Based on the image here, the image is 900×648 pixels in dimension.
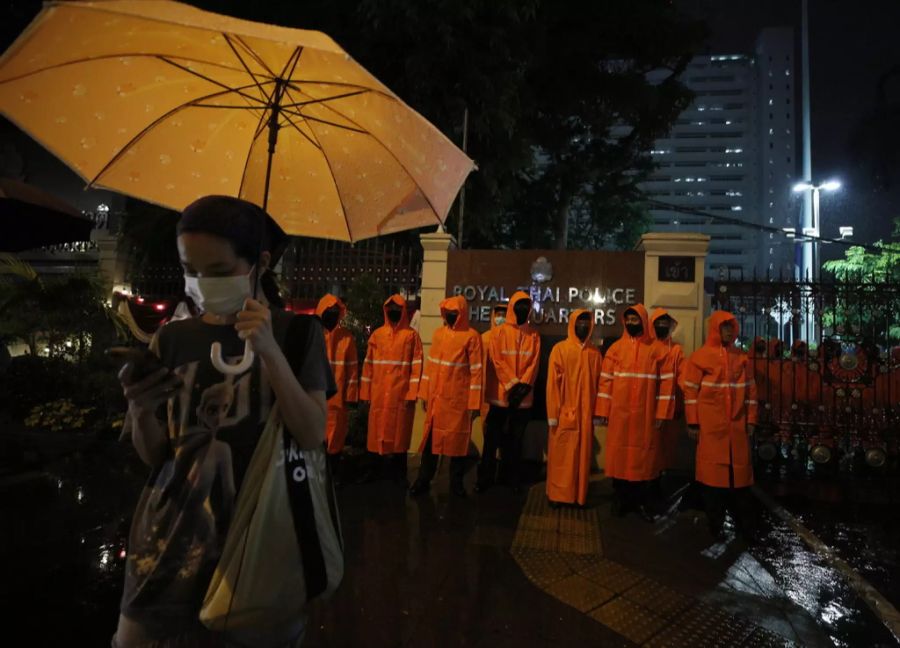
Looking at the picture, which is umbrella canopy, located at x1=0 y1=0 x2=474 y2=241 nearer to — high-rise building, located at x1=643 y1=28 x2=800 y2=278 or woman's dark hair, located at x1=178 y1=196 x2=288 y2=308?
woman's dark hair, located at x1=178 y1=196 x2=288 y2=308

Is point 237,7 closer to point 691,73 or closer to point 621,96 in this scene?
point 621,96

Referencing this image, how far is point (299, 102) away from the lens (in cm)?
232

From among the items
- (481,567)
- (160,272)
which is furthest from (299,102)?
(160,272)

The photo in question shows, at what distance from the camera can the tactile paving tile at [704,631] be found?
3283 mm

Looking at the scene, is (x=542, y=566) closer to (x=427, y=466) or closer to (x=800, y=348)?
(x=427, y=466)

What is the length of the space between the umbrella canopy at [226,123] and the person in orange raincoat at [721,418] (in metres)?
4.02

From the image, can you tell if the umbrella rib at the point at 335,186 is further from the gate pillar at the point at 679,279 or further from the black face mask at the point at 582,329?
the gate pillar at the point at 679,279

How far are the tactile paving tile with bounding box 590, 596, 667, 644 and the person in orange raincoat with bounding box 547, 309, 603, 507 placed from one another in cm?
213

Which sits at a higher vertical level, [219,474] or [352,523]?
[219,474]

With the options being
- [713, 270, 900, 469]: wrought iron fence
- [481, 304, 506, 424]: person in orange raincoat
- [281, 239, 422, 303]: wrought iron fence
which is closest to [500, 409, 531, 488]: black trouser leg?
[481, 304, 506, 424]: person in orange raincoat

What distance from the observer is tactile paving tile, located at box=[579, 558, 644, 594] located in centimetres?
407

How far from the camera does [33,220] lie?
550 centimetres

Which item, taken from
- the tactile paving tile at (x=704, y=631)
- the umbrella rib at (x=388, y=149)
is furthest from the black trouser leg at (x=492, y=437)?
the umbrella rib at (x=388, y=149)

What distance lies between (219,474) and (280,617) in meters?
0.42
